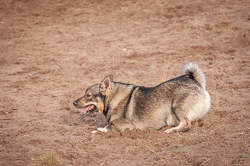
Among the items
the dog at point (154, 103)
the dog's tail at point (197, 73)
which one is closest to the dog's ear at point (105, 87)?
the dog at point (154, 103)

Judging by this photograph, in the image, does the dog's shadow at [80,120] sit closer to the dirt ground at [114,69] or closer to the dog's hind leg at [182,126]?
the dirt ground at [114,69]

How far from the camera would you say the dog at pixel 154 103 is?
19.5ft

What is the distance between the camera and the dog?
5.94 m

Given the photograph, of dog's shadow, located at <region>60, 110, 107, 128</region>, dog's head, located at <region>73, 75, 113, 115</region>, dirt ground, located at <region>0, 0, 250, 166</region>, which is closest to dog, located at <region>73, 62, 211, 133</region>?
dog's head, located at <region>73, 75, 113, 115</region>

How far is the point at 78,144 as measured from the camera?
574 centimetres

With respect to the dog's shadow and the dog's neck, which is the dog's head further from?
the dog's shadow

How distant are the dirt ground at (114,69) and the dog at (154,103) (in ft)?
0.84

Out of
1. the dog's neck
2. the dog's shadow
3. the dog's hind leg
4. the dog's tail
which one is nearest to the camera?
the dog's hind leg

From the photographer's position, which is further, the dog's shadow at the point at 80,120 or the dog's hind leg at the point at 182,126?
the dog's shadow at the point at 80,120

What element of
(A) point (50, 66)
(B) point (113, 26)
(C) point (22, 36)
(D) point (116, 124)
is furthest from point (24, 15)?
(D) point (116, 124)

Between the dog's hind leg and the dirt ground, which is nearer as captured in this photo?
the dirt ground

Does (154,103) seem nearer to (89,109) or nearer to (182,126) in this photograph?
(182,126)

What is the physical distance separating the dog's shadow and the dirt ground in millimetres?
23

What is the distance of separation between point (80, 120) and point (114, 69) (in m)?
3.38
